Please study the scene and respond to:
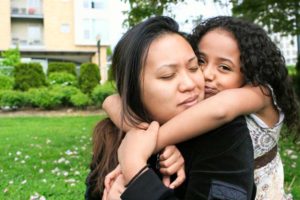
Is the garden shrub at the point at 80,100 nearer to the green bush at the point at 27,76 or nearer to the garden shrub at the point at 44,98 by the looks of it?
the garden shrub at the point at 44,98

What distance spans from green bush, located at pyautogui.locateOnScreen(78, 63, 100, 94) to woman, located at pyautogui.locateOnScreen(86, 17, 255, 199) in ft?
→ 59.0

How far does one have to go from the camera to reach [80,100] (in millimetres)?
17703

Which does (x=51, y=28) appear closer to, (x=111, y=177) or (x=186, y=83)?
(x=111, y=177)

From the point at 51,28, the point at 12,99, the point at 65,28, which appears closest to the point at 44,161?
the point at 12,99

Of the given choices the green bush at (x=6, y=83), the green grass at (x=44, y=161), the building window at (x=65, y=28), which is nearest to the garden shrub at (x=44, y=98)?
the green bush at (x=6, y=83)

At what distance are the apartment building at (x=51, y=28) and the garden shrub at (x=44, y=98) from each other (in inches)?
743

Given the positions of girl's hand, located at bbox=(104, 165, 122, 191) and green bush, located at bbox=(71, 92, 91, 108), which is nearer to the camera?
girl's hand, located at bbox=(104, 165, 122, 191)

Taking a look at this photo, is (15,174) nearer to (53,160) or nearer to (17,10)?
(53,160)

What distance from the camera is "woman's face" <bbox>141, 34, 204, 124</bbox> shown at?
1.44 meters

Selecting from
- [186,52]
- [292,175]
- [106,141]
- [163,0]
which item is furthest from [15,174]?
[186,52]

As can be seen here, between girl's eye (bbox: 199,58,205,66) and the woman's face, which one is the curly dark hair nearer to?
girl's eye (bbox: 199,58,205,66)

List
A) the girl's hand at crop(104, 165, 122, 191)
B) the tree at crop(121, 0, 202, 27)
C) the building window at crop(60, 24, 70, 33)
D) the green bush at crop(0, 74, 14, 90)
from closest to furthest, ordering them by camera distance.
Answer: the girl's hand at crop(104, 165, 122, 191)
the tree at crop(121, 0, 202, 27)
the green bush at crop(0, 74, 14, 90)
the building window at crop(60, 24, 70, 33)

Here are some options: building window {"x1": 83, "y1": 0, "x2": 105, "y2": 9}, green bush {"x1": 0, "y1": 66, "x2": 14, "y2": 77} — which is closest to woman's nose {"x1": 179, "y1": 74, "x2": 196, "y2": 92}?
green bush {"x1": 0, "y1": 66, "x2": 14, "y2": 77}

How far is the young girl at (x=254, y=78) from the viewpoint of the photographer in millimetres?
1586
